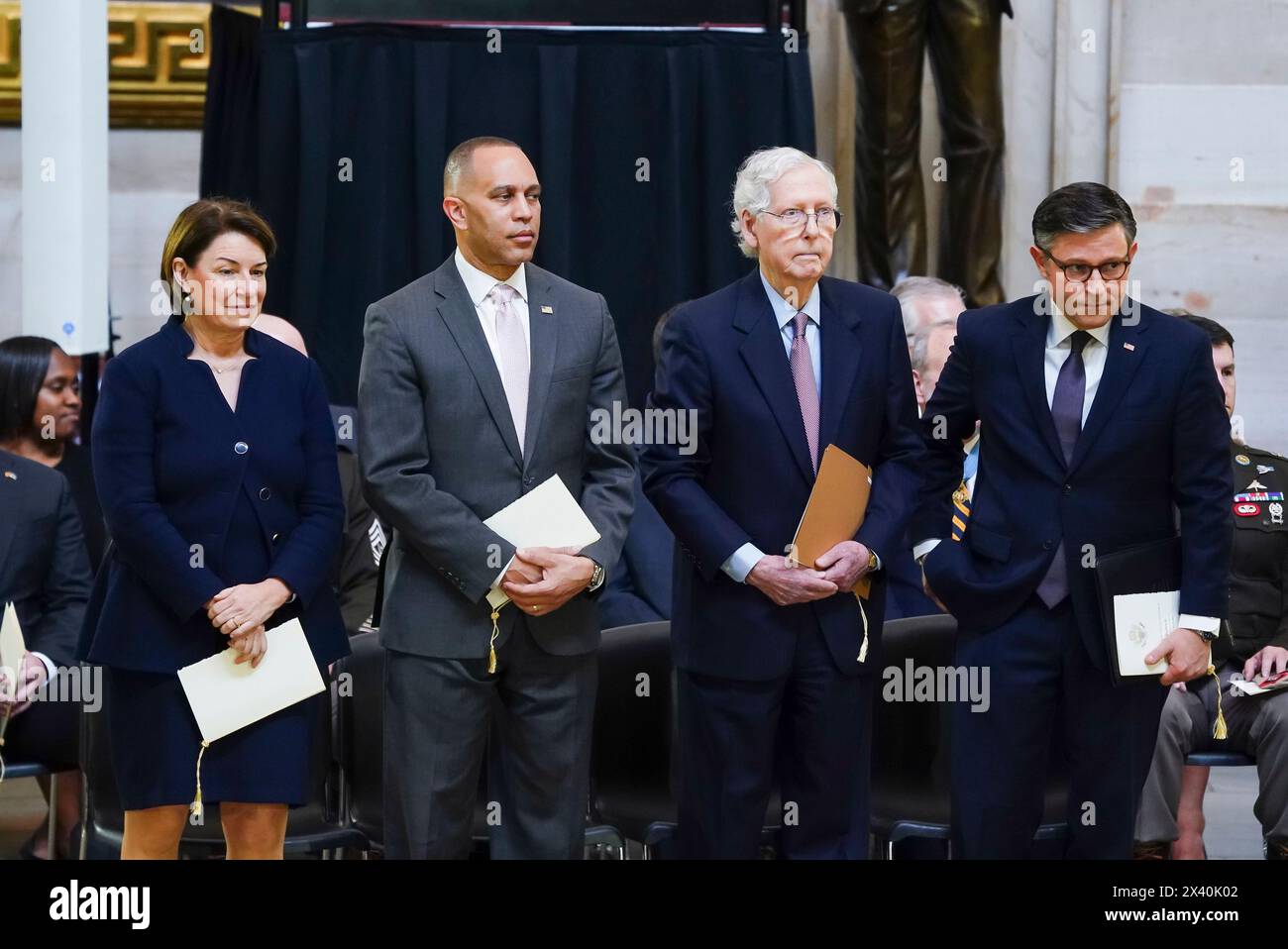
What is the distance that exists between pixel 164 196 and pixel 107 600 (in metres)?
3.97

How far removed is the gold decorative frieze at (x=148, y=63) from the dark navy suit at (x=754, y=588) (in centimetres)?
403

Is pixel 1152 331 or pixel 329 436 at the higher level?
pixel 1152 331

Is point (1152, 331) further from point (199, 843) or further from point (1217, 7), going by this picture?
point (1217, 7)

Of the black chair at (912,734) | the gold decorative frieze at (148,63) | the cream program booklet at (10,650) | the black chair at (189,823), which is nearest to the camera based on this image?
the black chair at (189,823)

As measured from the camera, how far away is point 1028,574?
133 inches

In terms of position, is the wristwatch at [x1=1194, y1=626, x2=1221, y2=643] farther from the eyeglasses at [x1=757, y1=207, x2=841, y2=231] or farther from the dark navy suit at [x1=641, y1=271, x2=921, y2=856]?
the eyeglasses at [x1=757, y1=207, x2=841, y2=231]

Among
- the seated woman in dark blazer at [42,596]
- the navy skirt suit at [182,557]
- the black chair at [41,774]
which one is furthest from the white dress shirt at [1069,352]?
the black chair at [41,774]

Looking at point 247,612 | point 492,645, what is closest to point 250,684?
point 247,612

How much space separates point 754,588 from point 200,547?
110 centimetres

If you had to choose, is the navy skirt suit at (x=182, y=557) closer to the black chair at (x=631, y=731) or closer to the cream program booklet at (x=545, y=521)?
the cream program booklet at (x=545, y=521)

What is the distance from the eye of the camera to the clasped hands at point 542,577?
3348 millimetres

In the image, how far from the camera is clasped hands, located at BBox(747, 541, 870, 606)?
336 centimetres

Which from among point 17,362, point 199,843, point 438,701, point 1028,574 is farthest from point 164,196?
point 1028,574

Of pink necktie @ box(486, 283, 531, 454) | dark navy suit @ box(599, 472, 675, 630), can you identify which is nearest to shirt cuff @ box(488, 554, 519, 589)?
pink necktie @ box(486, 283, 531, 454)
